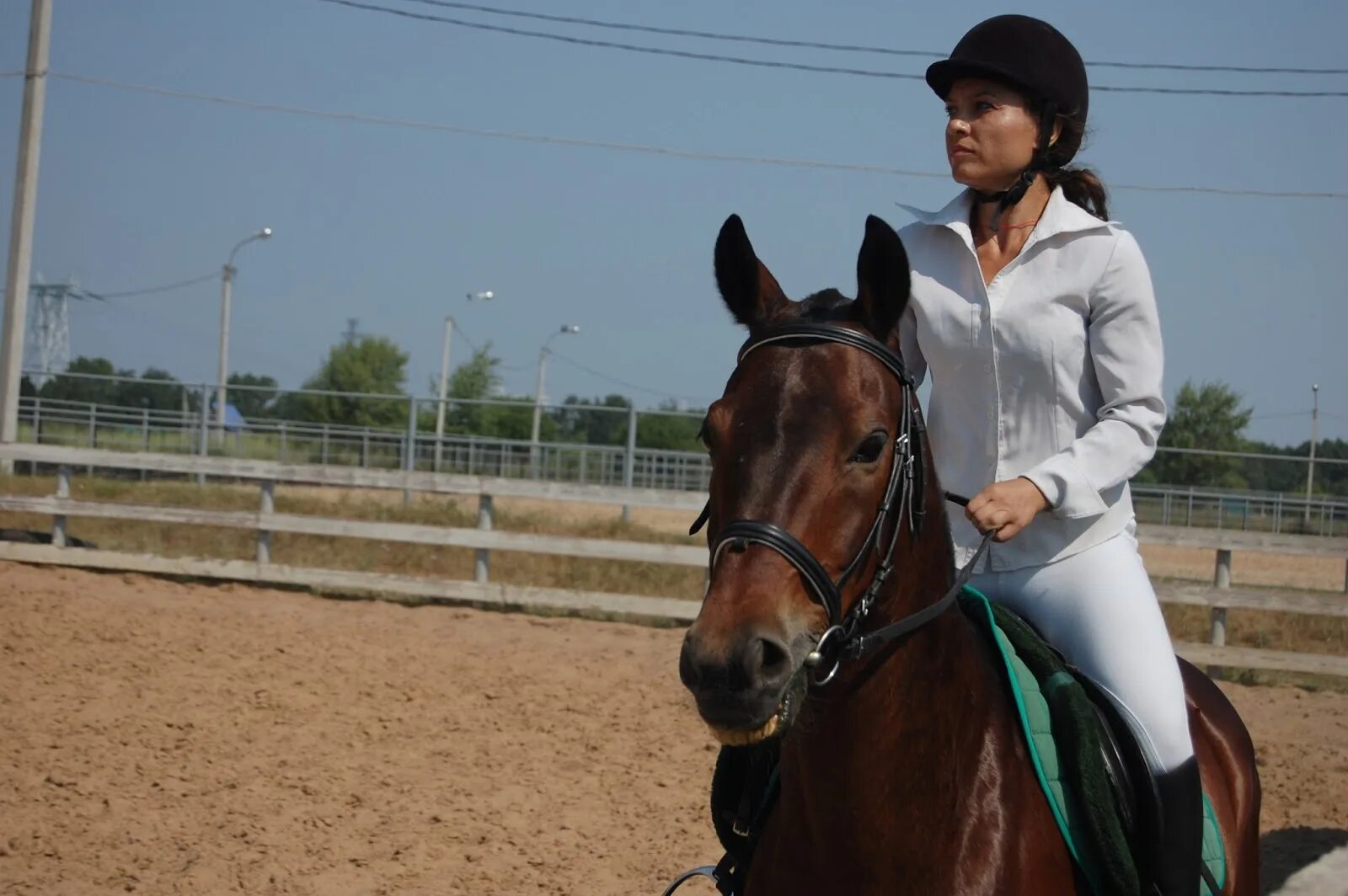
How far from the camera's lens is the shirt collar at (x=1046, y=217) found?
258 cm

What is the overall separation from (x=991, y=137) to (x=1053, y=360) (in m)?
0.50

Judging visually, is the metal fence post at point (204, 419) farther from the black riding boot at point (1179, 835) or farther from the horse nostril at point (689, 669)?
the horse nostril at point (689, 669)

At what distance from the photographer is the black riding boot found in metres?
2.50

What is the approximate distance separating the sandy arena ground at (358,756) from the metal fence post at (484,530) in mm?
1046

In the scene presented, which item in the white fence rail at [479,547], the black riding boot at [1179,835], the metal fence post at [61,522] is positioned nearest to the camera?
the black riding boot at [1179,835]

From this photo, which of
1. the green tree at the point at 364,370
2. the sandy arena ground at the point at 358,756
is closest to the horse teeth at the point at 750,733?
the sandy arena ground at the point at 358,756

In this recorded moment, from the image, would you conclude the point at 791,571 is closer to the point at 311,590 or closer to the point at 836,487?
the point at 836,487

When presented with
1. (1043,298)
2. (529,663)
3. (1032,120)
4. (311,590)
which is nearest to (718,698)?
(1043,298)

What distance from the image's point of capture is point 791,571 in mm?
1935

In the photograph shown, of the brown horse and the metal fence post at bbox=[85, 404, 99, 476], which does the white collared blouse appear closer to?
the brown horse

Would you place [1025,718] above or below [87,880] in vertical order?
above

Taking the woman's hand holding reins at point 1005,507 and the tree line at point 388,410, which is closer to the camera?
the woman's hand holding reins at point 1005,507

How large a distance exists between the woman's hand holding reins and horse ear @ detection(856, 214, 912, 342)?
362 millimetres

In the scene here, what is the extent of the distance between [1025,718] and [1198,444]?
120ft
